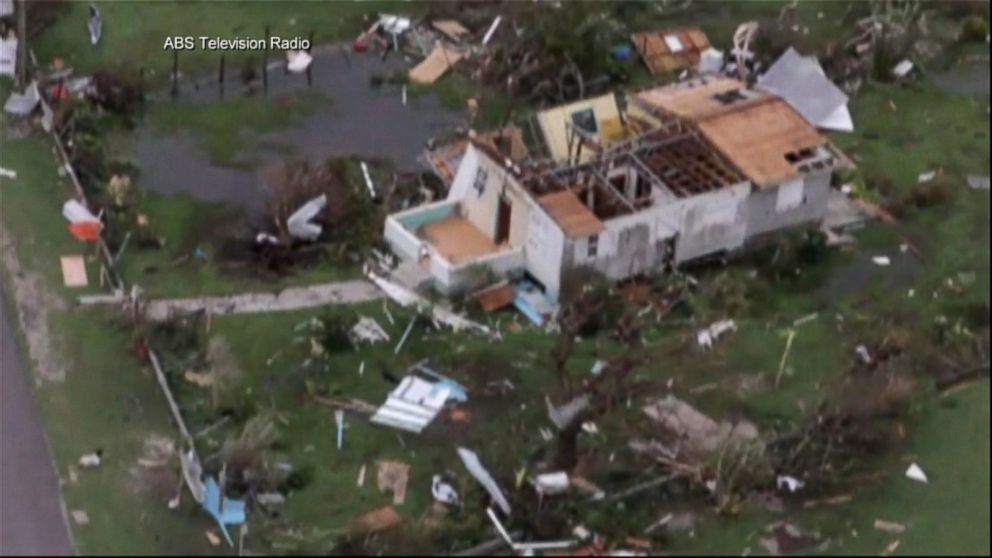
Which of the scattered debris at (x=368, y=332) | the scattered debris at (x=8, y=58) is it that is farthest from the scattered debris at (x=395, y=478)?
the scattered debris at (x=8, y=58)

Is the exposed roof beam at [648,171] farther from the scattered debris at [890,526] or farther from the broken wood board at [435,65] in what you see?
the scattered debris at [890,526]

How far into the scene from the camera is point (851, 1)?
27.1 metres

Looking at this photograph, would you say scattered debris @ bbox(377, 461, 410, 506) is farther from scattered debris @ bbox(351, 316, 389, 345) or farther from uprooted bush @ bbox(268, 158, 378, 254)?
uprooted bush @ bbox(268, 158, 378, 254)

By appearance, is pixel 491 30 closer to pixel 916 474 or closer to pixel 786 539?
pixel 916 474

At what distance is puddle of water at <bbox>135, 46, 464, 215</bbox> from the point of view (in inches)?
868

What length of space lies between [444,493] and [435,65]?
33.1ft

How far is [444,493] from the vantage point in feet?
54.9

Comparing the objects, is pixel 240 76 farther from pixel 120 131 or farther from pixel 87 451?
pixel 87 451

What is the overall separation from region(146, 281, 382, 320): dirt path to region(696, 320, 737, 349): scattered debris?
3805 mm

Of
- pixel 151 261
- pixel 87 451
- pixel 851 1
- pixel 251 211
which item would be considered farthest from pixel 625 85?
pixel 87 451

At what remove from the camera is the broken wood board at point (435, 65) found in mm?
25000

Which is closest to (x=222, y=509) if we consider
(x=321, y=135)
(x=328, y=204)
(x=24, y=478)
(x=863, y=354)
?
(x=24, y=478)

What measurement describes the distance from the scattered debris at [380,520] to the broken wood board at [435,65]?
985 cm

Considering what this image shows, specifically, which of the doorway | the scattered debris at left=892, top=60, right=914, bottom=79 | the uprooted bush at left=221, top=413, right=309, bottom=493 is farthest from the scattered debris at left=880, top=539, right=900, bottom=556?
the scattered debris at left=892, top=60, right=914, bottom=79
